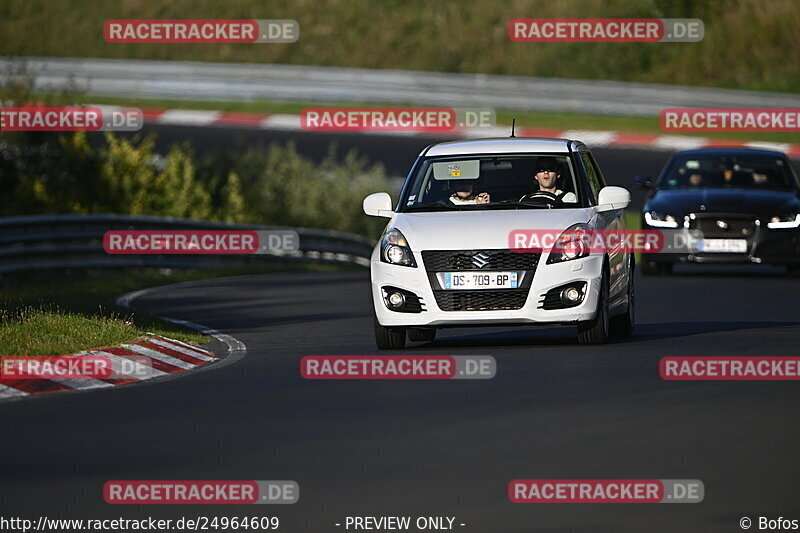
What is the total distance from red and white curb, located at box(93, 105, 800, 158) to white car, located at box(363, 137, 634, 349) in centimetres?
2648

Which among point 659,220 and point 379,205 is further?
point 659,220

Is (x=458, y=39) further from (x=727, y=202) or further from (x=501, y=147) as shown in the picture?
(x=501, y=147)

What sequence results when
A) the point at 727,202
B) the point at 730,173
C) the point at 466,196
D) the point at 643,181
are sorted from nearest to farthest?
the point at 466,196 < the point at 643,181 < the point at 727,202 < the point at 730,173

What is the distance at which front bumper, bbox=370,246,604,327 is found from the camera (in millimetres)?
14742

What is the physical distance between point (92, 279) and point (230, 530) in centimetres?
2035

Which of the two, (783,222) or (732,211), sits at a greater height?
(732,211)

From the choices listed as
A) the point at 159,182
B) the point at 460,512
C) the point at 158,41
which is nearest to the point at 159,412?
the point at 460,512

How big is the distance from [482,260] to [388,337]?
1092mm

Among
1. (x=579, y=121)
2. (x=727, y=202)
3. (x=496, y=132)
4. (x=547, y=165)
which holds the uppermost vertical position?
(x=579, y=121)

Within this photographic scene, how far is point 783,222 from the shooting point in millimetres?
25016

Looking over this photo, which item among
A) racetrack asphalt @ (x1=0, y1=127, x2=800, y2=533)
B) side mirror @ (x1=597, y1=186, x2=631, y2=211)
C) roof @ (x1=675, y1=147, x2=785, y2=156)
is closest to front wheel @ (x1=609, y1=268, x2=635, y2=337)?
racetrack asphalt @ (x1=0, y1=127, x2=800, y2=533)

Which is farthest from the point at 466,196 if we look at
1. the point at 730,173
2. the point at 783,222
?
the point at 730,173

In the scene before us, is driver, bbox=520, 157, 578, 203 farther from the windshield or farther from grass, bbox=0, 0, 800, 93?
grass, bbox=0, 0, 800, 93

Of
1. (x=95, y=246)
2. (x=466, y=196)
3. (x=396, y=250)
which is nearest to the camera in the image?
(x=396, y=250)
